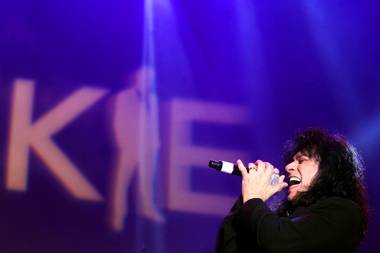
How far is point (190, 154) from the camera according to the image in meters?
2.64

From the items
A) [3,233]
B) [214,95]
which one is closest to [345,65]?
[214,95]

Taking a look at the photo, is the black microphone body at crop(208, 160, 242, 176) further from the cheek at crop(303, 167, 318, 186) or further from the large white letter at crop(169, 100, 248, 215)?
the large white letter at crop(169, 100, 248, 215)

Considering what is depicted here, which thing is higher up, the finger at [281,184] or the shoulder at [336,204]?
the finger at [281,184]

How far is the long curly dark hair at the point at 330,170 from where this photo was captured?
1381mm

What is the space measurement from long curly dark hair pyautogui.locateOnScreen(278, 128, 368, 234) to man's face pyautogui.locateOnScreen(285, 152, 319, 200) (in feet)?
0.04

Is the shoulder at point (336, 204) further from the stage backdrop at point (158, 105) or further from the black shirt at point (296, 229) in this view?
the stage backdrop at point (158, 105)

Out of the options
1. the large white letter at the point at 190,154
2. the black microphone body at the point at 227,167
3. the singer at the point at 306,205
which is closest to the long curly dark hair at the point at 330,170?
the singer at the point at 306,205

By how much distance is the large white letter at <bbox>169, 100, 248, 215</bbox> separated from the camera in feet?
8.49

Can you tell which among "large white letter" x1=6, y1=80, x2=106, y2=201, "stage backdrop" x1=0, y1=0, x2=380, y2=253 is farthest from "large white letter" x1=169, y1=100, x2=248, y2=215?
"large white letter" x1=6, y1=80, x2=106, y2=201

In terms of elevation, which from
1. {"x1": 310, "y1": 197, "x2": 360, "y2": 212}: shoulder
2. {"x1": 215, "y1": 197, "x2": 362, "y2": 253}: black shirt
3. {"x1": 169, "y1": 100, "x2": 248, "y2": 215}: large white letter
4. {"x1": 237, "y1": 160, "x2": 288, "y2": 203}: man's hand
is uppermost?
{"x1": 169, "y1": 100, "x2": 248, "y2": 215}: large white letter

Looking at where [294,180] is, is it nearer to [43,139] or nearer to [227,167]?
[227,167]

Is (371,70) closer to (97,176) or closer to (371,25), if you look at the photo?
(371,25)

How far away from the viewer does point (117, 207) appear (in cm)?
245

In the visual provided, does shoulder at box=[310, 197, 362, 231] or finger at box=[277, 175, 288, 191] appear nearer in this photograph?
shoulder at box=[310, 197, 362, 231]
